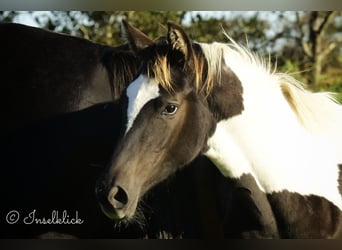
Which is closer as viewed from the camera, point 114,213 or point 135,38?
point 114,213

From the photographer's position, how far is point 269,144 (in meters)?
3.12

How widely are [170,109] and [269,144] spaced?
1.88 ft

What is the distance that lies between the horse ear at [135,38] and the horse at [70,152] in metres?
0.11

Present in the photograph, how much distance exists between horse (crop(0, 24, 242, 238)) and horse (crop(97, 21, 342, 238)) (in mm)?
260

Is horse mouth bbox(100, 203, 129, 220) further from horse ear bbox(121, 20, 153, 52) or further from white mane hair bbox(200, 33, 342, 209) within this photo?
horse ear bbox(121, 20, 153, 52)

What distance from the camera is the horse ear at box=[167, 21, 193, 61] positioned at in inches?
117

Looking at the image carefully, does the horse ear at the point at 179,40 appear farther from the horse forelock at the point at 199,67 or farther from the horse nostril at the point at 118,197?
the horse nostril at the point at 118,197

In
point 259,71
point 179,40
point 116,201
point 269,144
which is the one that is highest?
Result: point 179,40

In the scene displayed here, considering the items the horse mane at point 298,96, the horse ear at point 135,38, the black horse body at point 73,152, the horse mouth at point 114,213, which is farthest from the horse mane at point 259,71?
the horse mouth at point 114,213

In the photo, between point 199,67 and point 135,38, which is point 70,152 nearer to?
point 135,38

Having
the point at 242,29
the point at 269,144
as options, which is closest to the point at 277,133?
the point at 269,144

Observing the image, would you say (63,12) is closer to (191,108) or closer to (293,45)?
(191,108)

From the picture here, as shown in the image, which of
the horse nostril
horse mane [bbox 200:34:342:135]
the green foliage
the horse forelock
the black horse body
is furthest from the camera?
the green foliage

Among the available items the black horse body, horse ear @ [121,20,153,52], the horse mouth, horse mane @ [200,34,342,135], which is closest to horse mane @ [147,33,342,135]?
horse mane @ [200,34,342,135]
